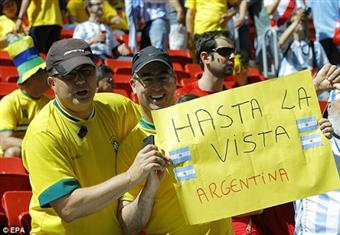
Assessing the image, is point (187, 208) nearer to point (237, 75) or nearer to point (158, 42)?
point (237, 75)

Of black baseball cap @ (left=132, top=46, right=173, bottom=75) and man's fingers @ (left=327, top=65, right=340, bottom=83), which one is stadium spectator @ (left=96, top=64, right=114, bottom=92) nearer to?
black baseball cap @ (left=132, top=46, right=173, bottom=75)

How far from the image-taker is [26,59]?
6.59m

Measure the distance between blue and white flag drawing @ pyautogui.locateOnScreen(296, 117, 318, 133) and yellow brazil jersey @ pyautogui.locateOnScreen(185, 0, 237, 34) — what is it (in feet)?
20.6

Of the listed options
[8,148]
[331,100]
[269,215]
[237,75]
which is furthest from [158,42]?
[331,100]

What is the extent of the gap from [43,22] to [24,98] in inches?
128

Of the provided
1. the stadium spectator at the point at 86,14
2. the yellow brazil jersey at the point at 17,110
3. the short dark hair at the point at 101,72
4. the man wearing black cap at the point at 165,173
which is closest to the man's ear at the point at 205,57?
the yellow brazil jersey at the point at 17,110

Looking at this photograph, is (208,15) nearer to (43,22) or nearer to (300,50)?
(300,50)

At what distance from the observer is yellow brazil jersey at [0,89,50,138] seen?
6.61m

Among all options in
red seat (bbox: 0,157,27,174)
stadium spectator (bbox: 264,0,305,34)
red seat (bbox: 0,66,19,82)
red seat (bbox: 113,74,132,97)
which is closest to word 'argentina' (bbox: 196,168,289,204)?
red seat (bbox: 0,157,27,174)

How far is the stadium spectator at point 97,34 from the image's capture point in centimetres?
963

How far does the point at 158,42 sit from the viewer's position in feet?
31.7

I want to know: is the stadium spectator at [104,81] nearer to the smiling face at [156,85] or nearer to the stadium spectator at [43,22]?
the stadium spectator at [43,22]

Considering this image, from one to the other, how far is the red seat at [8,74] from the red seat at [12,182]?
10.6 feet

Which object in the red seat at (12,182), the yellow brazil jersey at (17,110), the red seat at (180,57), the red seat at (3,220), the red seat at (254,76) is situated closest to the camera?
the red seat at (3,220)
